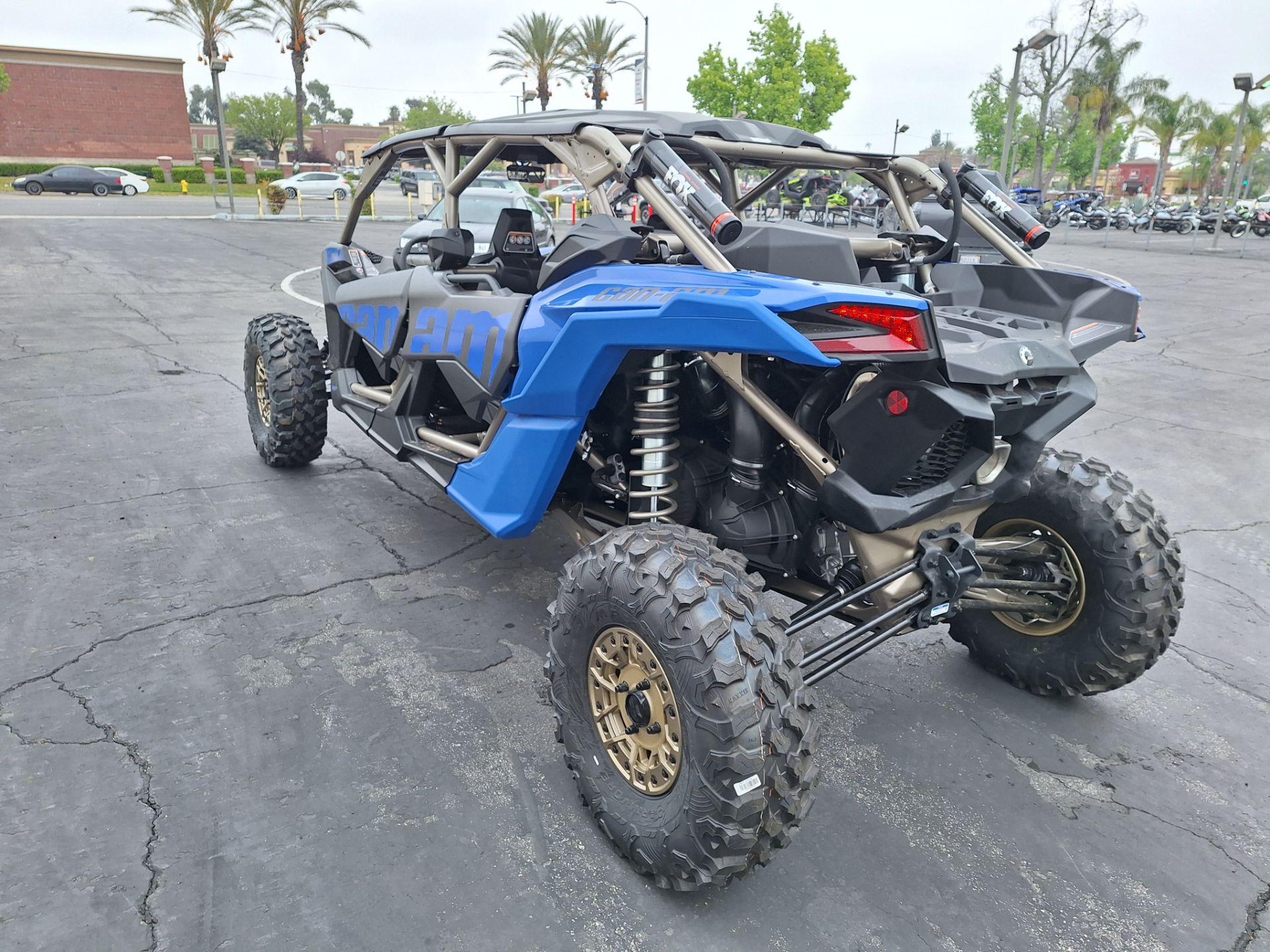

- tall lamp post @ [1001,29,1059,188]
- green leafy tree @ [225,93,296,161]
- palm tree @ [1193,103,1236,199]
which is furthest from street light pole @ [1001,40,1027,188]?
green leafy tree @ [225,93,296,161]

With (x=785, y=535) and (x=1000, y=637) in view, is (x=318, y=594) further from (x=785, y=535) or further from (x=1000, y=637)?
(x=1000, y=637)

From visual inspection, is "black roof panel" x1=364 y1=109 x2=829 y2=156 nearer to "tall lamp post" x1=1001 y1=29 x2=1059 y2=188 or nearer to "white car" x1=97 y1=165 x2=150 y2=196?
"tall lamp post" x1=1001 y1=29 x2=1059 y2=188

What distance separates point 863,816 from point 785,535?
0.94 metres

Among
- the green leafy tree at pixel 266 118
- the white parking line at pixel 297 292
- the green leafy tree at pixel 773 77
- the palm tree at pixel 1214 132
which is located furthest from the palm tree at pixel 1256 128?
the green leafy tree at pixel 266 118

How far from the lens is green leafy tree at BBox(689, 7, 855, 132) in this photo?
41250mm

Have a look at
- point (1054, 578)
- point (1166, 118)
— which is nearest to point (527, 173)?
point (1054, 578)

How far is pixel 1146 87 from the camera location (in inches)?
2131

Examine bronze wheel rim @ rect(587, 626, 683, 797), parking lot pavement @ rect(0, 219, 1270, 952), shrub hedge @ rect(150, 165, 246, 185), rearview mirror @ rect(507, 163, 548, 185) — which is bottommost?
parking lot pavement @ rect(0, 219, 1270, 952)

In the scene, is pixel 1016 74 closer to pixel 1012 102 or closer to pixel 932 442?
pixel 1012 102

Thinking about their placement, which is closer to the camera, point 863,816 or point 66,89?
point 863,816

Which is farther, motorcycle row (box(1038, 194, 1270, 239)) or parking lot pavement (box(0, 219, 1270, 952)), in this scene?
motorcycle row (box(1038, 194, 1270, 239))

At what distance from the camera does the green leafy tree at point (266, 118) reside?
82062mm

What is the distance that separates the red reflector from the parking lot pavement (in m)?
1.53

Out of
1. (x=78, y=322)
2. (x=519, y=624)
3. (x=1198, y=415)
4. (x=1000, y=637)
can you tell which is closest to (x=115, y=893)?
(x=519, y=624)
